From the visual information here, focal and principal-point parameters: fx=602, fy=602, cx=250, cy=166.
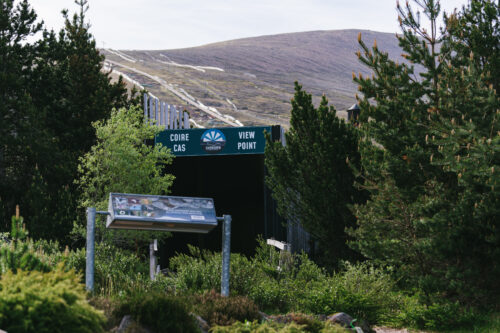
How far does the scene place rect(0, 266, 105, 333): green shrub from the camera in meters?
6.10

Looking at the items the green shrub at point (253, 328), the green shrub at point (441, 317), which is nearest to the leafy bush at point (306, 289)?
the green shrub at point (441, 317)

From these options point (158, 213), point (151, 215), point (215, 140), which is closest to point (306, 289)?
point (158, 213)

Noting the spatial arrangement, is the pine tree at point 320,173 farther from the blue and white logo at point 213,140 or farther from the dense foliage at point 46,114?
the dense foliage at point 46,114

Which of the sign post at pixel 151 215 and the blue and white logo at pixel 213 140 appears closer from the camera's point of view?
the sign post at pixel 151 215

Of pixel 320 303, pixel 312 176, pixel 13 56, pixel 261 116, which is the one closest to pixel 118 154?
pixel 312 176

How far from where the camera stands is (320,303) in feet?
36.0

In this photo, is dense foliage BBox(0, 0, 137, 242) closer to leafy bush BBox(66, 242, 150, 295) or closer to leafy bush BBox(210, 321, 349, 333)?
leafy bush BBox(66, 242, 150, 295)

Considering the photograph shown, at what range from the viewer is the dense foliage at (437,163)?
10547mm

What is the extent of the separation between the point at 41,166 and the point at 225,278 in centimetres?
1232

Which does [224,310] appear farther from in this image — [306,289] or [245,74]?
[245,74]

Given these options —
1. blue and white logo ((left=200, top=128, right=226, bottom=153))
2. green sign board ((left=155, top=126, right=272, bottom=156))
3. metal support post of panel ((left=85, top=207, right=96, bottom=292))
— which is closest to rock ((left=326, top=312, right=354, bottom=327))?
metal support post of panel ((left=85, top=207, right=96, bottom=292))

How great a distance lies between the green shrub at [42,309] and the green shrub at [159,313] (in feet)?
3.84

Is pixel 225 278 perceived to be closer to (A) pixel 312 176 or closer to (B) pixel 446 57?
(A) pixel 312 176

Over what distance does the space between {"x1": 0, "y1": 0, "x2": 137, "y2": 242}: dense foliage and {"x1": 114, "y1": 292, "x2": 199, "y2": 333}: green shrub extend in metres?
11.5
